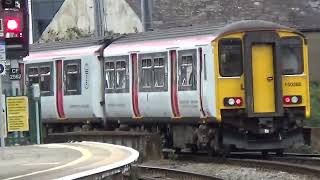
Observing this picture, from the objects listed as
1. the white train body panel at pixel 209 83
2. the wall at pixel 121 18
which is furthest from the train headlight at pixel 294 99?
the wall at pixel 121 18

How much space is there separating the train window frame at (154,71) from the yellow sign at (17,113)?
342cm

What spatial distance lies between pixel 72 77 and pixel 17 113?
5134 millimetres

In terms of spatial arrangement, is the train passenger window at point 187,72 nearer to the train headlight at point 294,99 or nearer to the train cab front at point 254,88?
the train cab front at point 254,88

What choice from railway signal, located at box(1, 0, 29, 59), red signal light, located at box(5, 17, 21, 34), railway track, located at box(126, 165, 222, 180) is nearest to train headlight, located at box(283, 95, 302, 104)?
railway track, located at box(126, 165, 222, 180)

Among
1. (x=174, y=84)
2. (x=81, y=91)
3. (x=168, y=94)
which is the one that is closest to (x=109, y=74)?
(x=81, y=91)

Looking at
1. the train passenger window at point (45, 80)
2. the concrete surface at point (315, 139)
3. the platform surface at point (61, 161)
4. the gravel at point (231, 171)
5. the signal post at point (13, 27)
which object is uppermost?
the signal post at point (13, 27)

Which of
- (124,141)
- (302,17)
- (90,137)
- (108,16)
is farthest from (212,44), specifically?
(108,16)

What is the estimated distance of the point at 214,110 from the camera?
18.4 meters

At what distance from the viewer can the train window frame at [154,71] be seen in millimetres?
19891

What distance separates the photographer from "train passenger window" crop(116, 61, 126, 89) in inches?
848

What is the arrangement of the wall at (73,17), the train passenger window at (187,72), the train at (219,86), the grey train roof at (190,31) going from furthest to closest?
the wall at (73,17) → the train passenger window at (187,72) → the grey train roof at (190,31) → the train at (219,86)

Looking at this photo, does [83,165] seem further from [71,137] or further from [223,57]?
[71,137]

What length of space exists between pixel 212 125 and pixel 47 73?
725 centimetres

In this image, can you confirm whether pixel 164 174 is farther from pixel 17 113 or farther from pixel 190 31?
pixel 190 31
